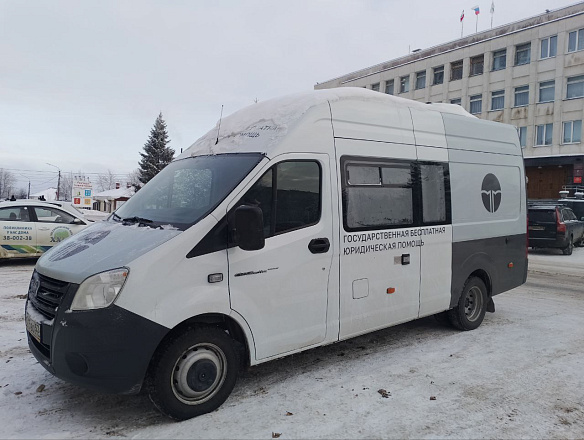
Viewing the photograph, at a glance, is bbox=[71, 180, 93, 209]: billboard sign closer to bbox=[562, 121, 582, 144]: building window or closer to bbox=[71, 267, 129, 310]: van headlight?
bbox=[71, 267, 129, 310]: van headlight

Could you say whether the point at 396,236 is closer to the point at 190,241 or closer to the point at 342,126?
the point at 342,126

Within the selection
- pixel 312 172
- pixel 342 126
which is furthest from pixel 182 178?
pixel 342 126

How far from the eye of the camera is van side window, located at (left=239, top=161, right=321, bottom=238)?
4098 mm

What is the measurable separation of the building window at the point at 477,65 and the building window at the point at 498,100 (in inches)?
95.1

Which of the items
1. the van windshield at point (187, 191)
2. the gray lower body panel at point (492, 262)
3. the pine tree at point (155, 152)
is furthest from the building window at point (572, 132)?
the pine tree at point (155, 152)

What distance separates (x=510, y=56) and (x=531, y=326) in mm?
36302

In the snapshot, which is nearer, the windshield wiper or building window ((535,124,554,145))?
the windshield wiper

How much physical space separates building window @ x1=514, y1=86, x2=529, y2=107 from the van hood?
38712 millimetres

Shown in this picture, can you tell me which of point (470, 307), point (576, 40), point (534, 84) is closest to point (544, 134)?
point (534, 84)

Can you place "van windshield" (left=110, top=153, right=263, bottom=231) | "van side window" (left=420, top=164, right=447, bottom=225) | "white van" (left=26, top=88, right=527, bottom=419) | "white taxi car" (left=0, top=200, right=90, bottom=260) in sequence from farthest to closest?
"white taxi car" (left=0, top=200, right=90, bottom=260)
"van side window" (left=420, top=164, right=447, bottom=225)
"van windshield" (left=110, top=153, right=263, bottom=231)
"white van" (left=26, top=88, right=527, bottom=419)

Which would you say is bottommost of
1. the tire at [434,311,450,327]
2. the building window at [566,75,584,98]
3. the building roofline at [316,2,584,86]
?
the tire at [434,311,450,327]

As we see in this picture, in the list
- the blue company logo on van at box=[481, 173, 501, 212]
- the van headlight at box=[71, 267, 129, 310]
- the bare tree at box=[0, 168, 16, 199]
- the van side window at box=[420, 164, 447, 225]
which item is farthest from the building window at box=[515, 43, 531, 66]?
the bare tree at box=[0, 168, 16, 199]

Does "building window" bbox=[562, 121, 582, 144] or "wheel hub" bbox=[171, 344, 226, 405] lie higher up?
"building window" bbox=[562, 121, 582, 144]

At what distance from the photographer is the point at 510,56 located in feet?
121
